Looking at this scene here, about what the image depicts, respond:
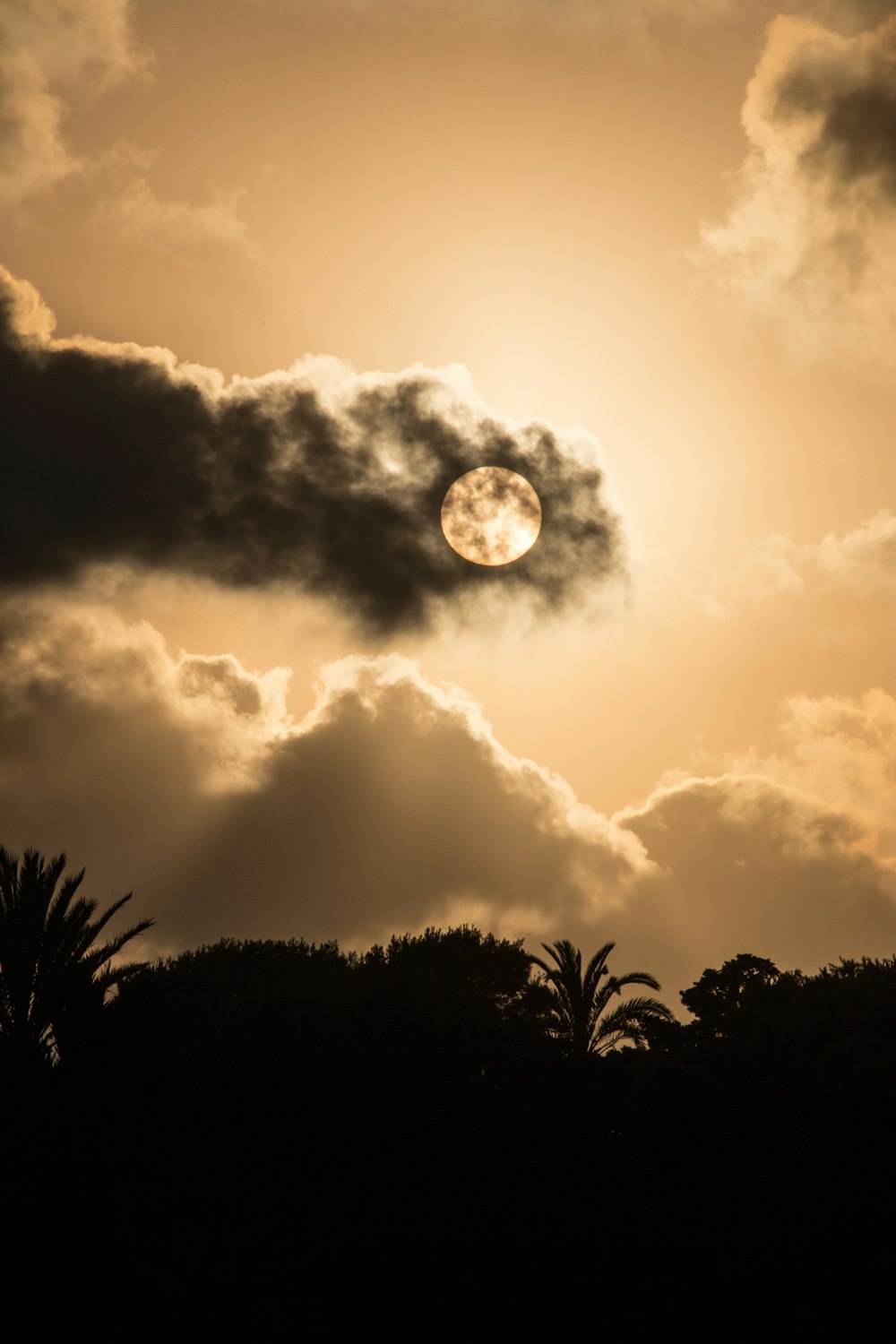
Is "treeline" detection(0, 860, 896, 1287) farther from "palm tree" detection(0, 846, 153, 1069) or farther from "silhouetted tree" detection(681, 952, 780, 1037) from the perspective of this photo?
"silhouetted tree" detection(681, 952, 780, 1037)

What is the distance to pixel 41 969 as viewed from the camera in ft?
63.6

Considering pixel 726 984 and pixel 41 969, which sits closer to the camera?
pixel 41 969

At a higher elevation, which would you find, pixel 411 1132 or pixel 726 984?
pixel 726 984

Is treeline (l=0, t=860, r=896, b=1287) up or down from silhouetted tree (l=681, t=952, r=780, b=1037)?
down

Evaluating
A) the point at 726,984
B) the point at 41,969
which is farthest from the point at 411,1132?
the point at 726,984

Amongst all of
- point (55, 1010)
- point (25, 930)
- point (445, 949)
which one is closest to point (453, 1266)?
point (55, 1010)

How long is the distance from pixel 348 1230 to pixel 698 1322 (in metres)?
5.39

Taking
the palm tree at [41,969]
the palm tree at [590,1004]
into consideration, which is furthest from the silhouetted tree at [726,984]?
the palm tree at [41,969]

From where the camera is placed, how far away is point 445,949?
2117 inches

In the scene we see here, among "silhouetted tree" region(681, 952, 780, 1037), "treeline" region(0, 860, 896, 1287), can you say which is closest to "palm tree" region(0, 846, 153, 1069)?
"treeline" region(0, 860, 896, 1287)

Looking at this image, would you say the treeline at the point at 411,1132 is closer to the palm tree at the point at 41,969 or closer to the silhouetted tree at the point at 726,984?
the palm tree at the point at 41,969

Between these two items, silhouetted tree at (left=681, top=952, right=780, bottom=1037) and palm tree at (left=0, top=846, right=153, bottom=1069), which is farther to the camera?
silhouetted tree at (left=681, top=952, right=780, bottom=1037)

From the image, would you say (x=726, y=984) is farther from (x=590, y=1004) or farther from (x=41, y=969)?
(x=41, y=969)

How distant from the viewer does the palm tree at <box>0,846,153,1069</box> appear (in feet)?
61.3
